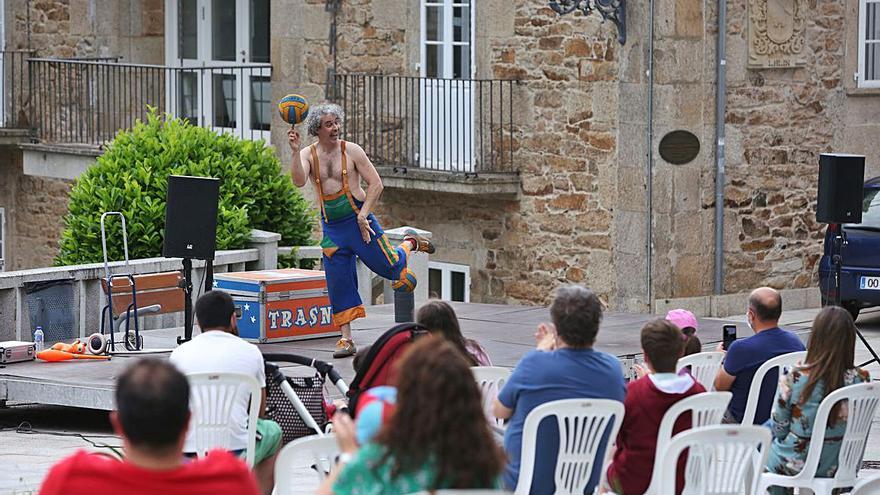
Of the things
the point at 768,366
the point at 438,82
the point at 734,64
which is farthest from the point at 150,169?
the point at 768,366

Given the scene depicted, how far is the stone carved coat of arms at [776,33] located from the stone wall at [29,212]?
9.61 meters

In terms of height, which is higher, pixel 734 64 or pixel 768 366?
pixel 734 64

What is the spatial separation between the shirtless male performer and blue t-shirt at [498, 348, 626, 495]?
4684mm

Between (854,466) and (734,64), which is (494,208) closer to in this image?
(734,64)

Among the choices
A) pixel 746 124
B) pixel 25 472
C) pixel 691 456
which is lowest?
pixel 25 472

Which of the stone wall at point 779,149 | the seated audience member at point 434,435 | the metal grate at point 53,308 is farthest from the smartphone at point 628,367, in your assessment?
the seated audience member at point 434,435

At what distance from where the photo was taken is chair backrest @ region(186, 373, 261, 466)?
6574 millimetres

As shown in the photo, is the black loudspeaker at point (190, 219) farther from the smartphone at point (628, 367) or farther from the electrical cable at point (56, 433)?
the smartphone at point (628, 367)

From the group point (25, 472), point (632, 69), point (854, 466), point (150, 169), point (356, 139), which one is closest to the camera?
point (854, 466)

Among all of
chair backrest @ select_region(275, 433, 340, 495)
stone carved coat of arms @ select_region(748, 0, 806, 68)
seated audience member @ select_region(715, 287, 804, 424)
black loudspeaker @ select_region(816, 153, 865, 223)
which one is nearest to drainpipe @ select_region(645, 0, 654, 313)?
stone carved coat of arms @ select_region(748, 0, 806, 68)

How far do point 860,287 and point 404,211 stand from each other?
5.44 meters

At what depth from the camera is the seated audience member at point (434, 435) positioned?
410cm

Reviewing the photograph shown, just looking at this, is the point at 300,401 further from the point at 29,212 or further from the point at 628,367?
the point at 29,212

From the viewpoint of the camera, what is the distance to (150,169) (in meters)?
13.9
